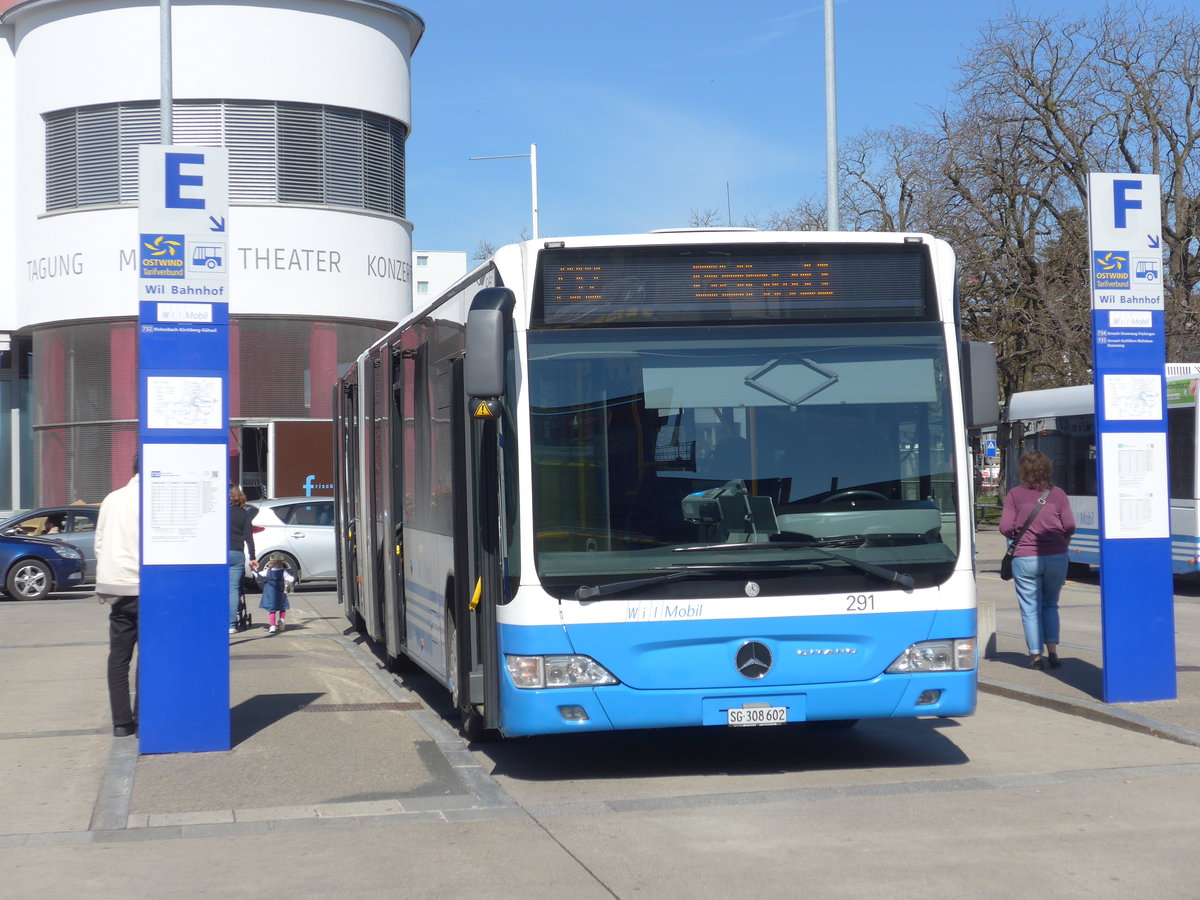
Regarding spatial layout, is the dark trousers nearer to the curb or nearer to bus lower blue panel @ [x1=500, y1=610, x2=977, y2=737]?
bus lower blue panel @ [x1=500, y1=610, x2=977, y2=737]

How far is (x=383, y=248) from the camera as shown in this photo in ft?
113

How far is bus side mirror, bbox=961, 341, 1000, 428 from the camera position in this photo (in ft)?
25.8

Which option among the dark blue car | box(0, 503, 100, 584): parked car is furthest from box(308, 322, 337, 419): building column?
the dark blue car

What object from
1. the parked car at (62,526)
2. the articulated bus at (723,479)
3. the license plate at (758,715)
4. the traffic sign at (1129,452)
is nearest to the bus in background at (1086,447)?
the traffic sign at (1129,452)

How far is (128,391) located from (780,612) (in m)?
27.7

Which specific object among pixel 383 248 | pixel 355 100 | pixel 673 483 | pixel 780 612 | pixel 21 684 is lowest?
pixel 21 684

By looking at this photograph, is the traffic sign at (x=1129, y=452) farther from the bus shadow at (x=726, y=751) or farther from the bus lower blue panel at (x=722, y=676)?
the bus lower blue panel at (x=722, y=676)

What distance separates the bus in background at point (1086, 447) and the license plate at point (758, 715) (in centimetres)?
1017

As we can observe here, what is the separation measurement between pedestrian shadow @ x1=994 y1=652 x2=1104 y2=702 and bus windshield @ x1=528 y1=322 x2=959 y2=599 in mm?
3476

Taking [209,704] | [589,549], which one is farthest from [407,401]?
[589,549]

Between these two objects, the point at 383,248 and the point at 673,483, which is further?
the point at 383,248

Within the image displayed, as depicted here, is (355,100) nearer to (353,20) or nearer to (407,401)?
(353,20)

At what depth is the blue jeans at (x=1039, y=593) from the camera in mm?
11531

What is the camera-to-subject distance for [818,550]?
757cm
